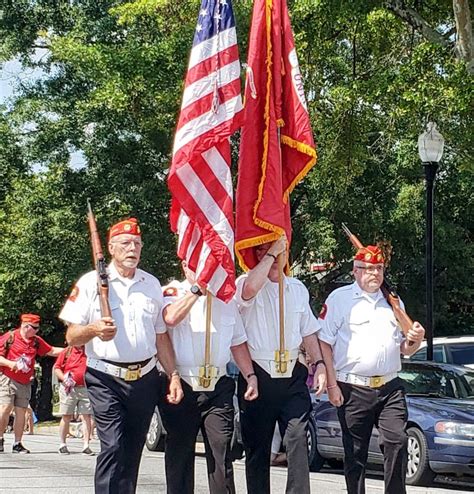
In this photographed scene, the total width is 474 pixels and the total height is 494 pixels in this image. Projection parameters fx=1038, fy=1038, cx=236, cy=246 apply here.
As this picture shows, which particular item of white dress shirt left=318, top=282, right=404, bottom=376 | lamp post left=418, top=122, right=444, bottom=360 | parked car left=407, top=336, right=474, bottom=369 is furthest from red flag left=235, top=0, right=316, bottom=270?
parked car left=407, top=336, right=474, bottom=369

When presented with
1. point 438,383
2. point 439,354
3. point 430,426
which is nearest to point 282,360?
point 430,426

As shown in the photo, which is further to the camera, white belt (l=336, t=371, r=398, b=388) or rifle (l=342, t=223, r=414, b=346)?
rifle (l=342, t=223, r=414, b=346)

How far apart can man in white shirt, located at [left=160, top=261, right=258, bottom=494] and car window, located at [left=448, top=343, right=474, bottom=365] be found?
10.7 metres

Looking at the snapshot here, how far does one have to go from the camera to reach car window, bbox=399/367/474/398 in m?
12.8

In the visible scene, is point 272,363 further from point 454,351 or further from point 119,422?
point 454,351

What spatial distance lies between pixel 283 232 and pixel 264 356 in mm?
1010

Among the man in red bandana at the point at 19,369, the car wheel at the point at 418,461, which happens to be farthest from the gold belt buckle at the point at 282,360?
the man in red bandana at the point at 19,369

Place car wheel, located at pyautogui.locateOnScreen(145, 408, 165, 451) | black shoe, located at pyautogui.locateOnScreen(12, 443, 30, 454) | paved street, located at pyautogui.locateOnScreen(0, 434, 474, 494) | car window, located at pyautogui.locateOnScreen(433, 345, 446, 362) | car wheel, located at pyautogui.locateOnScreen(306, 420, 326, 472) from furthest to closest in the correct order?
car window, located at pyautogui.locateOnScreen(433, 345, 446, 362) < car wheel, located at pyautogui.locateOnScreen(145, 408, 165, 451) < black shoe, located at pyautogui.locateOnScreen(12, 443, 30, 454) < car wheel, located at pyautogui.locateOnScreen(306, 420, 326, 472) < paved street, located at pyautogui.locateOnScreen(0, 434, 474, 494)

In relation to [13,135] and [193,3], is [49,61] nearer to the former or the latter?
[13,135]

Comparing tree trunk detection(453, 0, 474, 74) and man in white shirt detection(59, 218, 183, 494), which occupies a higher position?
tree trunk detection(453, 0, 474, 74)

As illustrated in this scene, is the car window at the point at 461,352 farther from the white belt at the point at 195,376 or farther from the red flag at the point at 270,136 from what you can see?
the white belt at the point at 195,376

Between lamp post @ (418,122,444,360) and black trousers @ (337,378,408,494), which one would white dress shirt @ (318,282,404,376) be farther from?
lamp post @ (418,122,444,360)

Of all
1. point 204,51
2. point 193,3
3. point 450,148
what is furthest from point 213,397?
point 450,148

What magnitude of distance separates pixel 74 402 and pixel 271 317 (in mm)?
8402
